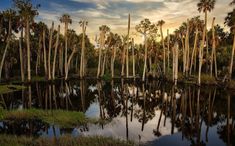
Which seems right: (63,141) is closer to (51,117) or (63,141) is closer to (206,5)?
(51,117)

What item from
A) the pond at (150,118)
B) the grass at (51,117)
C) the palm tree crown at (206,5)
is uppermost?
the palm tree crown at (206,5)

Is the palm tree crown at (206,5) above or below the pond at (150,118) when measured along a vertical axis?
above

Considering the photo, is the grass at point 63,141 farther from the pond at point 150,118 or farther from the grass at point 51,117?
the grass at point 51,117

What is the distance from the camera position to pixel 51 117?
29.7 meters

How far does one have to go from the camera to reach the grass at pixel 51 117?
2808 centimetres

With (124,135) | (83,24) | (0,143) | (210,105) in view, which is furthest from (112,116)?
(83,24)

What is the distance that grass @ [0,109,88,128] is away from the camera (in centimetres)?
2808

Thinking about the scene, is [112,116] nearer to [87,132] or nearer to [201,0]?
[87,132]

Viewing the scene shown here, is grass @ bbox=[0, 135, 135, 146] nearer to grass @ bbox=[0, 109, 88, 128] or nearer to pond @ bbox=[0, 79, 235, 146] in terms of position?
pond @ bbox=[0, 79, 235, 146]

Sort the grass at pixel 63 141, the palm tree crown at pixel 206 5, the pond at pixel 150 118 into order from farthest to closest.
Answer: the palm tree crown at pixel 206 5 < the pond at pixel 150 118 < the grass at pixel 63 141

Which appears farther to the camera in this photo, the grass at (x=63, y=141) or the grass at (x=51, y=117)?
the grass at (x=51, y=117)

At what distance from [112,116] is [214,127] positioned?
909cm

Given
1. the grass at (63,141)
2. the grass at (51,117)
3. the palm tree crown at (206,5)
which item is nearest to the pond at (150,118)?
the grass at (51,117)

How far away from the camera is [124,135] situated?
83.5 ft
